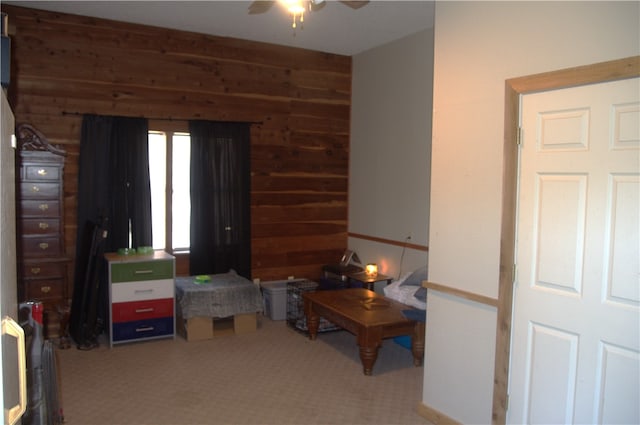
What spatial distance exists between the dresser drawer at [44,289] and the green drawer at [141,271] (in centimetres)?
51

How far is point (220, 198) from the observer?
5566 mm

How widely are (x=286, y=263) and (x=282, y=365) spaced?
6.38 ft

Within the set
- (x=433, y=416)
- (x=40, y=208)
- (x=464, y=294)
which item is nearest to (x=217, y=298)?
(x=40, y=208)

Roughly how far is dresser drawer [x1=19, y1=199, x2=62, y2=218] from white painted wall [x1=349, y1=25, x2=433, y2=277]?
318 centimetres

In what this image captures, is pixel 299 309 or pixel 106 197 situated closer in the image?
pixel 106 197

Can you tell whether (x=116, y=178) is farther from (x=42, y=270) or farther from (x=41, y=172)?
(x=42, y=270)

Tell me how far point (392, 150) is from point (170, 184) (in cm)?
235

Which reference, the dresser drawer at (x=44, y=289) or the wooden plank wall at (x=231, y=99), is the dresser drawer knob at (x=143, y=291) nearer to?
the dresser drawer at (x=44, y=289)

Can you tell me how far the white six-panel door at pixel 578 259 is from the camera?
2287 mm

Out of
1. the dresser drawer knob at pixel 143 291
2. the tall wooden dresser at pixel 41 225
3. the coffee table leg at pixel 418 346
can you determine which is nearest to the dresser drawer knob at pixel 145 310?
the dresser drawer knob at pixel 143 291

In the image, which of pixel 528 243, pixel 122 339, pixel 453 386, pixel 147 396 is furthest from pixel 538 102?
pixel 122 339

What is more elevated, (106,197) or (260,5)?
(260,5)

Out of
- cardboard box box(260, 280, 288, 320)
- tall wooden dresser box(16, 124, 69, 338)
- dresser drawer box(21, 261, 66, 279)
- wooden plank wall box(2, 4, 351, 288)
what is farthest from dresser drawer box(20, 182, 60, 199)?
cardboard box box(260, 280, 288, 320)

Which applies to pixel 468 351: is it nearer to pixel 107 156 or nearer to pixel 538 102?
pixel 538 102
